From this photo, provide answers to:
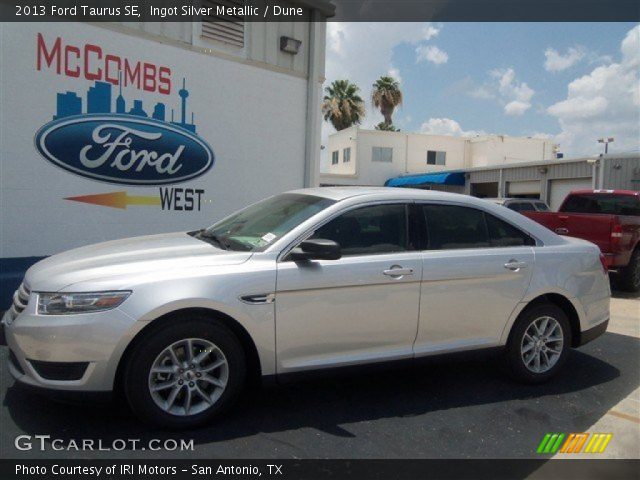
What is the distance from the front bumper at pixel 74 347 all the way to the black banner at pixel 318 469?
0.45m

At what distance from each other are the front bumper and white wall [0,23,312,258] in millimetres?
3775

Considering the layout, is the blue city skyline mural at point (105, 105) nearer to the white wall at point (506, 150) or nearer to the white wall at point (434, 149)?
the white wall at point (434, 149)

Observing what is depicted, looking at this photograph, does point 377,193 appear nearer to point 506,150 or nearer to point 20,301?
point 20,301

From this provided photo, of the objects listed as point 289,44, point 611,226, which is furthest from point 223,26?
point 611,226

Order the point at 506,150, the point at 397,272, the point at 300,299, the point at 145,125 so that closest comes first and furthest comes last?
the point at 300,299
the point at 397,272
the point at 145,125
the point at 506,150

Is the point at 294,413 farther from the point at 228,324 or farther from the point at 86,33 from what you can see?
the point at 86,33

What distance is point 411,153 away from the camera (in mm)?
36250

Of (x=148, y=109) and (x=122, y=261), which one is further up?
(x=148, y=109)

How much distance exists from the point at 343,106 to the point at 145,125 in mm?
35927

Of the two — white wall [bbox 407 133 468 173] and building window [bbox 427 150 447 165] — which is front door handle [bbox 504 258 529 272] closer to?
white wall [bbox 407 133 468 173]

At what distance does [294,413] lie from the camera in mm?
3736

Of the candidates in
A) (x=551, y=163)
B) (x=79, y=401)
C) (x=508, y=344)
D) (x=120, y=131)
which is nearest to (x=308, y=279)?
(x=79, y=401)

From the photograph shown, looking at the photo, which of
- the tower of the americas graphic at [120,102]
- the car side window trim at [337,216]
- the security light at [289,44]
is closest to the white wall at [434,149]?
the security light at [289,44]

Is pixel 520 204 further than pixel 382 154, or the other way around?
pixel 382 154
